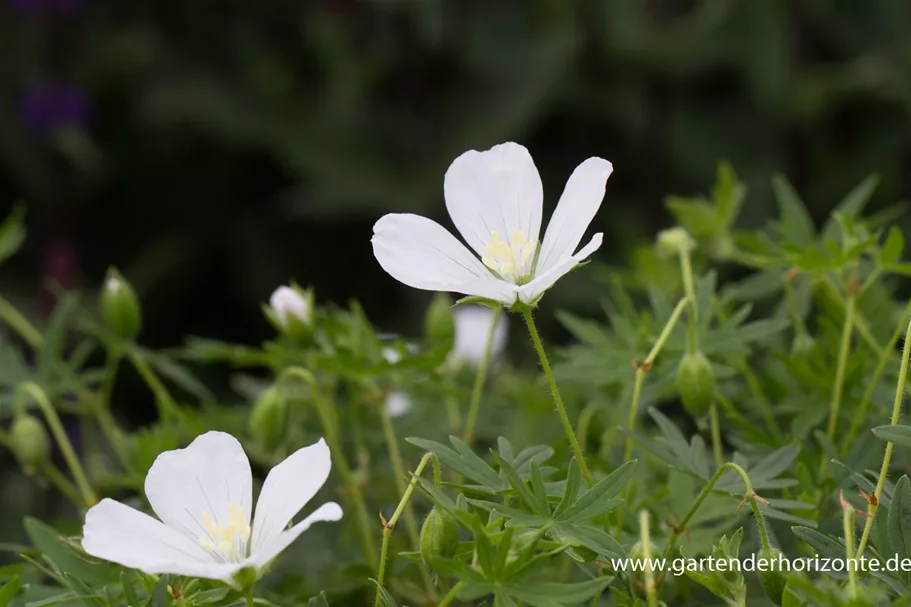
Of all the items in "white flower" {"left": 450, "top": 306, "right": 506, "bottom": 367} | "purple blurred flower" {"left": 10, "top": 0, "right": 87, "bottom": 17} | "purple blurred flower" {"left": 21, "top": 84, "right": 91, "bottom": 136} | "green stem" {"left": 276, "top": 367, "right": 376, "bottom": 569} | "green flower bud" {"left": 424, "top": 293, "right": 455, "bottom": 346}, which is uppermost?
"purple blurred flower" {"left": 10, "top": 0, "right": 87, "bottom": 17}

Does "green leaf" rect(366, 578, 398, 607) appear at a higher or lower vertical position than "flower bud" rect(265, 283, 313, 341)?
lower

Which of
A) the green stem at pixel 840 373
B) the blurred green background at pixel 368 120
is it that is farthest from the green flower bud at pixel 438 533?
the blurred green background at pixel 368 120

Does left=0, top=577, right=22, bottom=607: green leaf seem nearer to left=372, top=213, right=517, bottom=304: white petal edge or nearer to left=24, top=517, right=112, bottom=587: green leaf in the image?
left=24, top=517, right=112, bottom=587: green leaf

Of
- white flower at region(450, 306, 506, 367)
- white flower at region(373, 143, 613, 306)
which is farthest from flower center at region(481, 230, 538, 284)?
white flower at region(450, 306, 506, 367)

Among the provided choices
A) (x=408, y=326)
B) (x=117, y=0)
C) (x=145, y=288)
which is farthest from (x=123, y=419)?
(x=117, y=0)

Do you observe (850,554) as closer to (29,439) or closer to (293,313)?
(293,313)

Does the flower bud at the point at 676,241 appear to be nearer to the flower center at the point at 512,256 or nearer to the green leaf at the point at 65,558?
the flower center at the point at 512,256
